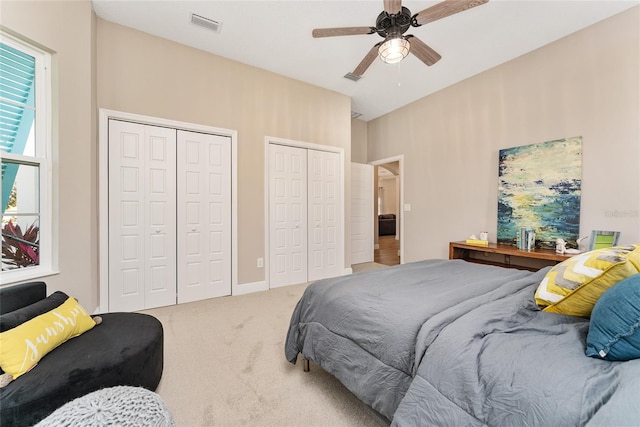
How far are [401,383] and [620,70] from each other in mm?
3620

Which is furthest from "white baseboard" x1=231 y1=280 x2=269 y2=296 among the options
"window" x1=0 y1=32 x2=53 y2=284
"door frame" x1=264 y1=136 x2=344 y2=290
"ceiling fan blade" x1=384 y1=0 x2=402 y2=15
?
"ceiling fan blade" x1=384 y1=0 x2=402 y2=15

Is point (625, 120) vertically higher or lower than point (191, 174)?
higher

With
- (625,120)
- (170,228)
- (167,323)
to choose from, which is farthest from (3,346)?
(625,120)

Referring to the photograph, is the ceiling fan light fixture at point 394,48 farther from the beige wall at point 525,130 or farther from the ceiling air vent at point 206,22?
the beige wall at point 525,130

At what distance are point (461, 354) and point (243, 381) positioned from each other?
4.71 feet

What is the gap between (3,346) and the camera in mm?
1217

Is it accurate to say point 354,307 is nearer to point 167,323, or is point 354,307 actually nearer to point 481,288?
point 481,288

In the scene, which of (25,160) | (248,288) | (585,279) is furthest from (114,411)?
(248,288)

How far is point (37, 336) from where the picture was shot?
4.37 ft

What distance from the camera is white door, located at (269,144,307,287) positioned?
388cm

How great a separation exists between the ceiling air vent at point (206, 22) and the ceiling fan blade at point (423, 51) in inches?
79.0

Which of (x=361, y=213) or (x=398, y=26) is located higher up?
(x=398, y=26)

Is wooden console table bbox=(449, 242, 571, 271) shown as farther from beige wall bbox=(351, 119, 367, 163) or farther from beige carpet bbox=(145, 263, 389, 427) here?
beige wall bbox=(351, 119, 367, 163)

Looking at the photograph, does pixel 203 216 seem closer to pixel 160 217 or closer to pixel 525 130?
pixel 160 217
